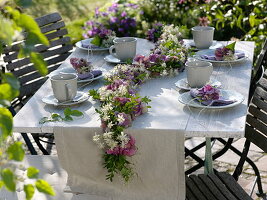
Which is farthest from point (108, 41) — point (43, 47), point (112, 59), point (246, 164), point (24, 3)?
point (24, 3)

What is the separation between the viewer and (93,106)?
246cm

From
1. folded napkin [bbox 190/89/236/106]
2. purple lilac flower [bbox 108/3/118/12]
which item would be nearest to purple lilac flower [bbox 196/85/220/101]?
folded napkin [bbox 190/89/236/106]

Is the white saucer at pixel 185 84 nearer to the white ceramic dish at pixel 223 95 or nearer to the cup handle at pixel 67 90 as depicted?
the white ceramic dish at pixel 223 95

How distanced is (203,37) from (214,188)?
3.74ft

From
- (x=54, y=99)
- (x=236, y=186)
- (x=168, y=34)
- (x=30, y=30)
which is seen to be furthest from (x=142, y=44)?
(x=30, y=30)

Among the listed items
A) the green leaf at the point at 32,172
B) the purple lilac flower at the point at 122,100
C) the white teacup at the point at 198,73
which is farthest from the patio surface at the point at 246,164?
the green leaf at the point at 32,172

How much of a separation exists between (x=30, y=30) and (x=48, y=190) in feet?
1.00

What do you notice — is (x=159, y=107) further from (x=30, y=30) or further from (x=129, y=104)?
(x=30, y=30)

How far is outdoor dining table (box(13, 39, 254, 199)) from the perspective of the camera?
212 cm

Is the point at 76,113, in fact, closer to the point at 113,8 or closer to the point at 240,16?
the point at 240,16

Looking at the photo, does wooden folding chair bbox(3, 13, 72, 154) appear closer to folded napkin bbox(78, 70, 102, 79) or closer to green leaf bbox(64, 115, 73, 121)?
folded napkin bbox(78, 70, 102, 79)

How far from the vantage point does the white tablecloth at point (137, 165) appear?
2.15m

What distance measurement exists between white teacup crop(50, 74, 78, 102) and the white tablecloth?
0.88ft

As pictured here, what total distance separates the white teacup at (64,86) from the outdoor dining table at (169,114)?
0.18 ft
